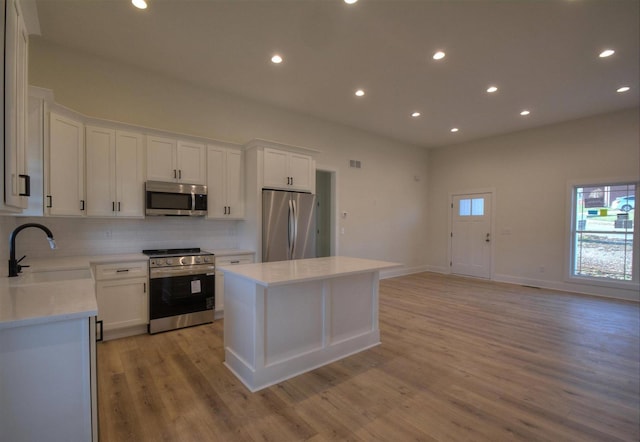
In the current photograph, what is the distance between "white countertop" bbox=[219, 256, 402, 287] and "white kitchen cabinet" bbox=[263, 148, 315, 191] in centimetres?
163

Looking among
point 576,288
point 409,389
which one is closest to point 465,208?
point 576,288

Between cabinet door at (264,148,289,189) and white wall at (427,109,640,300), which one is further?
white wall at (427,109,640,300)

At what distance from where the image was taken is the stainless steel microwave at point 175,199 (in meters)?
3.60

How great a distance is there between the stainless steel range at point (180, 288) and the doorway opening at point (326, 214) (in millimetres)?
2651

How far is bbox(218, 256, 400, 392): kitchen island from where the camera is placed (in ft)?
7.72

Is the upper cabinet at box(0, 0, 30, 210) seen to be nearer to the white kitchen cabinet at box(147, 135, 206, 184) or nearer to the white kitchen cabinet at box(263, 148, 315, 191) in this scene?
the white kitchen cabinet at box(147, 135, 206, 184)

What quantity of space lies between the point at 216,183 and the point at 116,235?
136 cm

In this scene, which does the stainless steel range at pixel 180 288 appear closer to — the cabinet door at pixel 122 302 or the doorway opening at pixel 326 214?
the cabinet door at pixel 122 302

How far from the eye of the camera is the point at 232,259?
3.99 metres

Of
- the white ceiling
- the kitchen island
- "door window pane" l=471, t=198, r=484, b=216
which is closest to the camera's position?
the kitchen island

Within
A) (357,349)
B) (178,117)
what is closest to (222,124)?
(178,117)

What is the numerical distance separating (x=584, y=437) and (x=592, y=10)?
11.3 feet

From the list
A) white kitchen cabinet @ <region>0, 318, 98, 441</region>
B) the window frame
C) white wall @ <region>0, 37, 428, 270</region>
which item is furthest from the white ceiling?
white kitchen cabinet @ <region>0, 318, 98, 441</region>

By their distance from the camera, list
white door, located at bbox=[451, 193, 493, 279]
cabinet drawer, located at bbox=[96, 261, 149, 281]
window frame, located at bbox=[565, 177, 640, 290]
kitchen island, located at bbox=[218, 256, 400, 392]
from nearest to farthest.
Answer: kitchen island, located at bbox=[218, 256, 400, 392] → cabinet drawer, located at bbox=[96, 261, 149, 281] → window frame, located at bbox=[565, 177, 640, 290] → white door, located at bbox=[451, 193, 493, 279]
